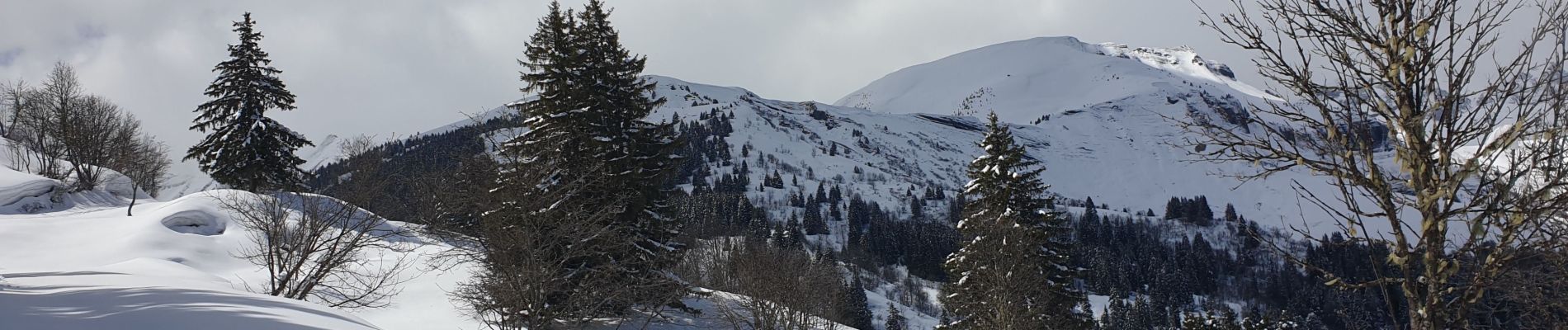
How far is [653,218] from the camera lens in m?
21.8

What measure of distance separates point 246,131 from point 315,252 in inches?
656

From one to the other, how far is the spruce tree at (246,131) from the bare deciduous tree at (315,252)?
4292 mm

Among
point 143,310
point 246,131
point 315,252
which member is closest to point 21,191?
point 246,131

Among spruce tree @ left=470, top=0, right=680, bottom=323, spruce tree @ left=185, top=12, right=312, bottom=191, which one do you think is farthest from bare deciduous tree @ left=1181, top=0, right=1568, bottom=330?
spruce tree @ left=185, top=12, right=312, bottom=191

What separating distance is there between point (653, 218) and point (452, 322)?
6065 mm

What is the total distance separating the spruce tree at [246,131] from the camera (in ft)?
107

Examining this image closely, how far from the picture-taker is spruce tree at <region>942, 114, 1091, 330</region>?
71.1 feet

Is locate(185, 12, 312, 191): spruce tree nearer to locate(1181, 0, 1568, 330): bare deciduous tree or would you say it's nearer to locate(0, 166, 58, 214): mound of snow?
locate(0, 166, 58, 214): mound of snow

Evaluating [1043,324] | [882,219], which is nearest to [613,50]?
[1043,324]

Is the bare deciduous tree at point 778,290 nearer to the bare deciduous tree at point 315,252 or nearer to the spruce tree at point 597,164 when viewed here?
the spruce tree at point 597,164

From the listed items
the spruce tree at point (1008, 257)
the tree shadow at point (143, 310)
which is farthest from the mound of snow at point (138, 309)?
the spruce tree at point (1008, 257)

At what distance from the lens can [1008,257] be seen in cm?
2206

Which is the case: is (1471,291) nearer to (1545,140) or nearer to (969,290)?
(1545,140)

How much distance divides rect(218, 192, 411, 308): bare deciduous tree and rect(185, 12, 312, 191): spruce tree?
4.29m
